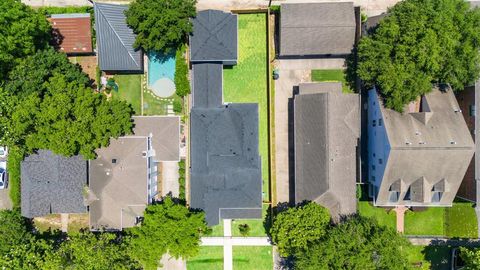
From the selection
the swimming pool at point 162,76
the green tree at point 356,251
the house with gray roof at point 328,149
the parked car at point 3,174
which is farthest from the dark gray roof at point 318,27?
the parked car at point 3,174

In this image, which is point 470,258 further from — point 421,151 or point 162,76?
point 162,76

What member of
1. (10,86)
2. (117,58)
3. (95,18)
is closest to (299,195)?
(117,58)

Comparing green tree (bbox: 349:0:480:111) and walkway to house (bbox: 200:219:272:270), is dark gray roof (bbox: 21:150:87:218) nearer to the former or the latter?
walkway to house (bbox: 200:219:272:270)

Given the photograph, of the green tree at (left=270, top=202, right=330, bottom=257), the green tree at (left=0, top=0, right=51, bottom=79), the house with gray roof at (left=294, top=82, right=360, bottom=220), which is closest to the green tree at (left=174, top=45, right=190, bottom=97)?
the house with gray roof at (left=294, top=82, right=360, bottom=220)

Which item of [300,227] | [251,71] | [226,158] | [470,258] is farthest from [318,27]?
[470,258]

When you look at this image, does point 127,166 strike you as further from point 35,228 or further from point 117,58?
point 35,228

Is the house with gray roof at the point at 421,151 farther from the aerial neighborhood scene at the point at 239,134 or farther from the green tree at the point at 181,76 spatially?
the green tree at the point at 181,76
